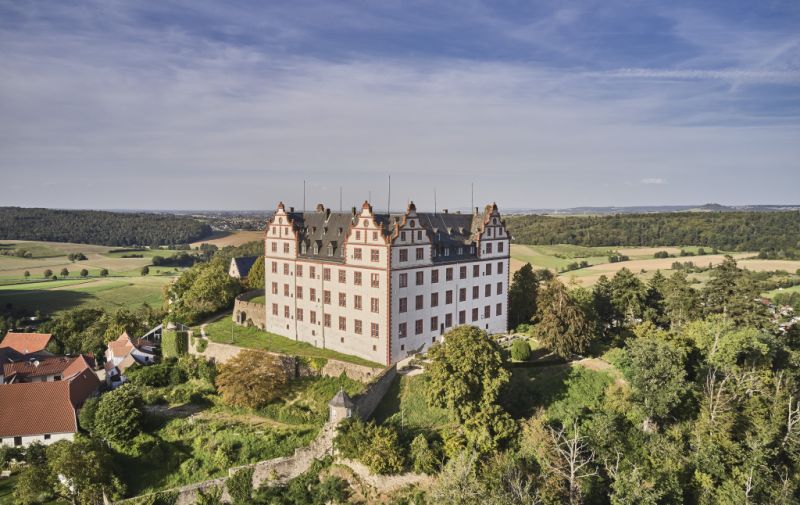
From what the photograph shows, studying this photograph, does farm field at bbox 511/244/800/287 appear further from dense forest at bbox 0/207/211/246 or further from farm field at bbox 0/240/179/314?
dense forest at bbox 0/207/211/246

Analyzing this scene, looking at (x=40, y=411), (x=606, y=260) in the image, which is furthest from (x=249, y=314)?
(x=606, y=260)

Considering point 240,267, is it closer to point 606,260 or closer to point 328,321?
point 328,321

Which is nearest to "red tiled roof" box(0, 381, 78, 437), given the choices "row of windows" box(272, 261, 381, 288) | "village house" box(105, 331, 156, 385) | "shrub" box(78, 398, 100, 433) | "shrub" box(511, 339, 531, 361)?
"shrub" box(78, 398, 100, 433)

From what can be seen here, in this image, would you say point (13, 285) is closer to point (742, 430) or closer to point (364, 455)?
point (364, 455)

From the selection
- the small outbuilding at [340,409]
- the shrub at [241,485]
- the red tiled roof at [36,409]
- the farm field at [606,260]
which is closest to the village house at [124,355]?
the red tiled roof at [36,409]

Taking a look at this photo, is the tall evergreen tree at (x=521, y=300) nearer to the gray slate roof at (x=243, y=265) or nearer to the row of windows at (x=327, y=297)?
the row of windows at (x=327, y=297)

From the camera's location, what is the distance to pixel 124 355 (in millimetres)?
60875

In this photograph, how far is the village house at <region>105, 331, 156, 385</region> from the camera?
2272 inches

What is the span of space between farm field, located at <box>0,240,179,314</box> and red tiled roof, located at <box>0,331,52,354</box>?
30108 mm

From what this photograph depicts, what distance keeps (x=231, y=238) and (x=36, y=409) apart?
127008mm

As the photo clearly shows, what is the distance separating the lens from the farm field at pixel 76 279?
106625mm

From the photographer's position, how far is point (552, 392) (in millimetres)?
41188

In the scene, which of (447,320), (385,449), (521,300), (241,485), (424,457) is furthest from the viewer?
(521,300)

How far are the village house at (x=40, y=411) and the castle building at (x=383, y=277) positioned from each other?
18.8 m
